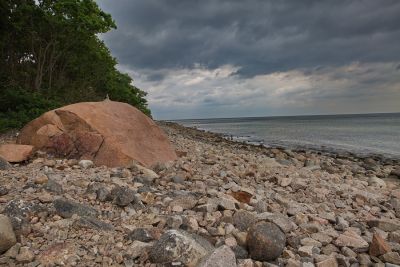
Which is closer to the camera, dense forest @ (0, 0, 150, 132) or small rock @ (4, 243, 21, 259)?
small rock @ (4, 243, 21, 259)

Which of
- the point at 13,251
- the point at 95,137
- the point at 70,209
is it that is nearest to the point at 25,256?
the point at 13,251

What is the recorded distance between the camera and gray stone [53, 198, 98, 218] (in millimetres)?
4820

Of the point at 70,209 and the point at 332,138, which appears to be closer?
the point at 70,209

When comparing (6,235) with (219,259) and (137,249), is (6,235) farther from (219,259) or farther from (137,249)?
(219,259)

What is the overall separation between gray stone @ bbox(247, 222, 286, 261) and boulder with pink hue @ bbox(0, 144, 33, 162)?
623 cm

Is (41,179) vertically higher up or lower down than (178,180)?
higher up

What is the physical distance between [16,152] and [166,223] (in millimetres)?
5274

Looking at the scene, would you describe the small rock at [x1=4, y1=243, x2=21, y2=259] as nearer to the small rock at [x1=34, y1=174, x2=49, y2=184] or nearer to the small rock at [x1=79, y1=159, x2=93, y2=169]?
the small rock at [x1=34, y1=174, x2=49, y2=184]

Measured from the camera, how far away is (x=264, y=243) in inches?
171

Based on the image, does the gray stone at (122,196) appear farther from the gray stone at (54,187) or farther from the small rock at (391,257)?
the small rock at (391,257)

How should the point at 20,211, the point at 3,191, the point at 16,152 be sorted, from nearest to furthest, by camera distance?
the point at 20,211 → the point at 3,191 → the point at 16,152

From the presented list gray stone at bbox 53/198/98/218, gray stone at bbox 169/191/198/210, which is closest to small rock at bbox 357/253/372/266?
gray stone at bbox 169/191/198/210

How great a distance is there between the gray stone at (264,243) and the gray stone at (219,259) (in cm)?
66

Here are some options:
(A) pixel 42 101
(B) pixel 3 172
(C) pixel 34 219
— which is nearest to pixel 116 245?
(C) pixel 34 219
